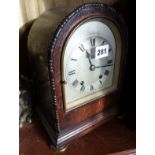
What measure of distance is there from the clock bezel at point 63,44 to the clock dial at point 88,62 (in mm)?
15

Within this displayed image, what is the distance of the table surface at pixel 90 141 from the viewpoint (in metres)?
0.64

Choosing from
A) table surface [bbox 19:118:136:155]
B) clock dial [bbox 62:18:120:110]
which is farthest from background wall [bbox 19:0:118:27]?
table surface [bbox 19:118:136:155]

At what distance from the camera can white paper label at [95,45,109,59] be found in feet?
1.98

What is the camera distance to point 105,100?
70 cm

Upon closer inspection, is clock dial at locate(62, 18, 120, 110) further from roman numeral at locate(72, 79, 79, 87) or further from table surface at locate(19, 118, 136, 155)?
table surface at locate(19, 118, 136, 155)

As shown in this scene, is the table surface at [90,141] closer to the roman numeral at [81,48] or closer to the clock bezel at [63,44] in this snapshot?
the clock bezel at [63,44]

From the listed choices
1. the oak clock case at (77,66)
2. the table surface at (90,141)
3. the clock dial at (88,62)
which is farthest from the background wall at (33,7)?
the table surface at (90,141)

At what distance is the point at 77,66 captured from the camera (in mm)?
588

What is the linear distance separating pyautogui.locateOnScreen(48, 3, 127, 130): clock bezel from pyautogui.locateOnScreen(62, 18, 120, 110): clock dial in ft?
0.05

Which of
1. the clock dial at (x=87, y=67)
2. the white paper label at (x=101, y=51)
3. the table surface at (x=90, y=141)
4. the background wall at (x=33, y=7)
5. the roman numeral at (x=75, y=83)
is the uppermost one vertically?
the background wall at (x=33, y=7)
